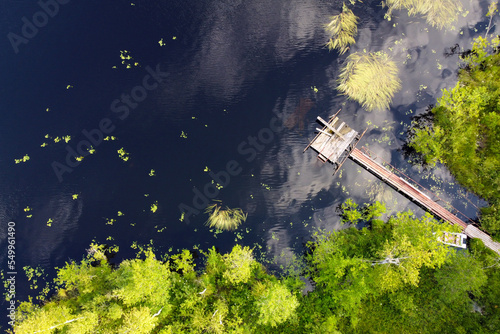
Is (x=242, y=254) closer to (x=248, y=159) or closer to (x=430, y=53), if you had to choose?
(x=248, y=159)

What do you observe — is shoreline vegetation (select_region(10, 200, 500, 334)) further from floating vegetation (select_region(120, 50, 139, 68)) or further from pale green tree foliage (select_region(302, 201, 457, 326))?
floating vegetation (select_region(120, 50, 139, 68))

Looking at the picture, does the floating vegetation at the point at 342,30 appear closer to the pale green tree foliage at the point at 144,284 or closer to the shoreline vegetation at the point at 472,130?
the shoreline vegetation at the point at 472,130

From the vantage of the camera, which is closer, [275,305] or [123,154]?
[275,305]

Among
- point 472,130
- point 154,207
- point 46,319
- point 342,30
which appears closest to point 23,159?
point 154,207

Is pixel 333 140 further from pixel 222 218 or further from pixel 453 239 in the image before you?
pixel 453 239

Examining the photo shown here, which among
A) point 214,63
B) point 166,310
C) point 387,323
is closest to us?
point 166,310

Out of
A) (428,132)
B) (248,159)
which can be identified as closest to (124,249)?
(248,159)
